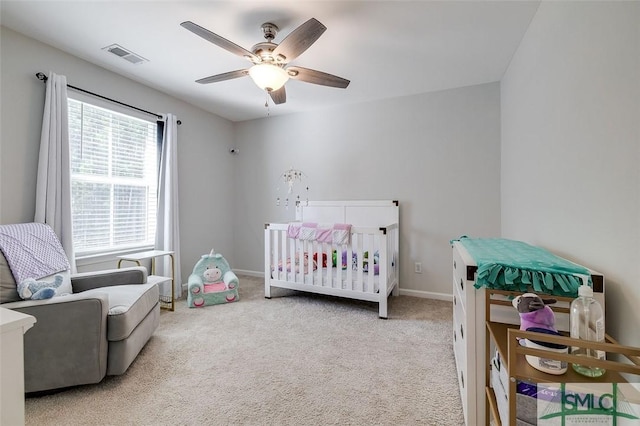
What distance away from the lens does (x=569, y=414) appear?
0.70 metres

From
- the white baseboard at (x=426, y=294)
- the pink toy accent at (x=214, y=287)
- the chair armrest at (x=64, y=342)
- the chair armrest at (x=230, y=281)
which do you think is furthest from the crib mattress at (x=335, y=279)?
the chair armrest at (x=64, y=342)

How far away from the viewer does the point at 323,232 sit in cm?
279

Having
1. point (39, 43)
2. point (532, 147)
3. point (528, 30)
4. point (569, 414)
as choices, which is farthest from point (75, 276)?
point (528, 30)

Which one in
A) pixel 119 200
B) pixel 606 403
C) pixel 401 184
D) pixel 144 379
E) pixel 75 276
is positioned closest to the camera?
pixel 606 403

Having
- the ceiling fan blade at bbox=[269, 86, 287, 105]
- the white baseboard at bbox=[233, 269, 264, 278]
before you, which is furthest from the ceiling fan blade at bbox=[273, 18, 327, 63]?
the white baseboard at bbox=[233, 269, 264, 278]

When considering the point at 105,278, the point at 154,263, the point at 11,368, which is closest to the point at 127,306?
the point at 105,278

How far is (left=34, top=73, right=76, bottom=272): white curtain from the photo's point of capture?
7.00 ft

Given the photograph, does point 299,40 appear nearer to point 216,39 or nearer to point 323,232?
point 216,39

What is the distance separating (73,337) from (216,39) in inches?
74.3

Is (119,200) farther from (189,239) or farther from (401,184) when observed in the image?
(401,184)

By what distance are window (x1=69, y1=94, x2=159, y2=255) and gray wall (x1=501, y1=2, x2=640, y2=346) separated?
3.50 metres

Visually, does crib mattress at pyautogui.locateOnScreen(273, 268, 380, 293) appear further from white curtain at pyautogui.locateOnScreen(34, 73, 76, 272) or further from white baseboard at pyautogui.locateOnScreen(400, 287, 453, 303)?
white curtain at pyautogui.locateOnScreen(34, 73, 76, 272)

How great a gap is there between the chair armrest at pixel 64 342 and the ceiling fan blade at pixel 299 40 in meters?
1.85

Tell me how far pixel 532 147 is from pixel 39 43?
12.5ft
